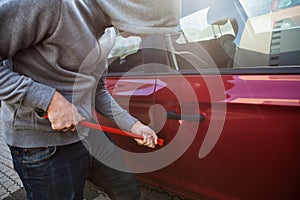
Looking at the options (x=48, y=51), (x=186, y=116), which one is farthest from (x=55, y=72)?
(x=186, y=116)

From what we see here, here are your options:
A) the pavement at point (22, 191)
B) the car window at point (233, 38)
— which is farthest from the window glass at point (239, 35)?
the pavement at point (22, 191)

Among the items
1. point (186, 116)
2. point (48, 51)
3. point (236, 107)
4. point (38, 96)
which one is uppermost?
point (48, 51)

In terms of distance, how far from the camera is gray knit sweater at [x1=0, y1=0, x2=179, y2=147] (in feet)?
2.49

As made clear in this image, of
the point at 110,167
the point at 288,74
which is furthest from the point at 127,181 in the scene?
the point at 288,74

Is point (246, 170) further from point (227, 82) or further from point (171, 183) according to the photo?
point (171, 183)

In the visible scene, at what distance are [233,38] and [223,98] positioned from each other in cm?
37

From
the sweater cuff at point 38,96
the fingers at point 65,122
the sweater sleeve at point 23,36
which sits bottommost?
the fingers at point 65,122

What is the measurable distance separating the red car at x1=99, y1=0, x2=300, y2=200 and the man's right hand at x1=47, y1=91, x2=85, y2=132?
0.60 meters

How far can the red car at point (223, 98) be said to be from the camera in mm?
1091

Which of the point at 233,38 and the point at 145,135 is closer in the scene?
the point at 145,135

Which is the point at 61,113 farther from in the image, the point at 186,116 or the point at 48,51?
the point at 186,116

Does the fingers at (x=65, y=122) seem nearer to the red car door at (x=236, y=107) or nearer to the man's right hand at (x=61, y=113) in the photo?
the man's right hand at (x=61, y=113)

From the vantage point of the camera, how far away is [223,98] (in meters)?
1.18

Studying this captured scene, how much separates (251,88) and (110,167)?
74cm
